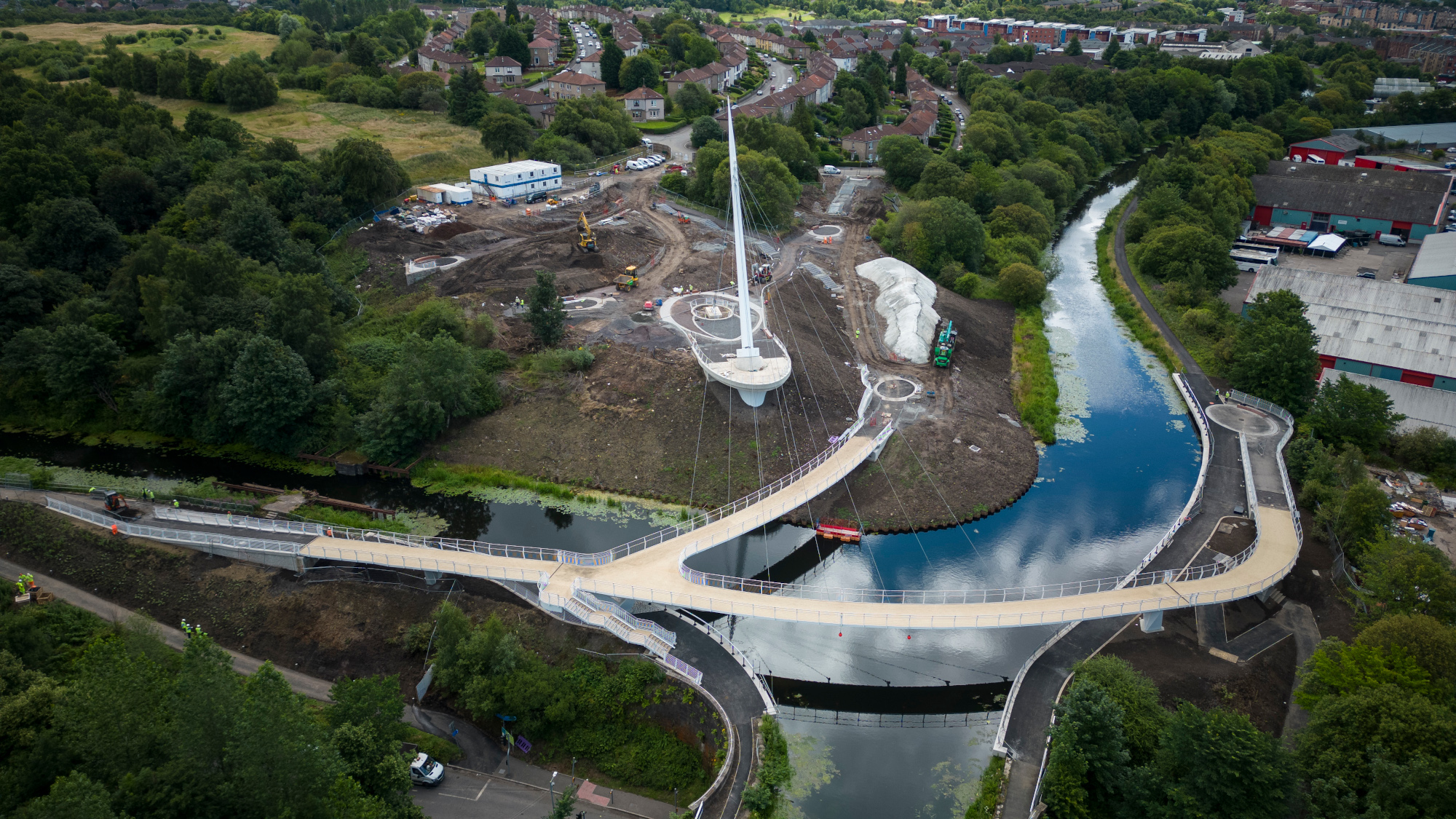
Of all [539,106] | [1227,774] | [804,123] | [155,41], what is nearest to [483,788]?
[1227,774]

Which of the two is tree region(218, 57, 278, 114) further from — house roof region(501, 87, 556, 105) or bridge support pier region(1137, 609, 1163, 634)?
bridge support pier region(1137, 609, 1163, 634)

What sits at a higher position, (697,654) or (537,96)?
(537,96)

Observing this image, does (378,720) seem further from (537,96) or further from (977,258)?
(537,96)

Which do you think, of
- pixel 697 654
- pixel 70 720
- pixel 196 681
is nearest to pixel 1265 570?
pixel 697 654

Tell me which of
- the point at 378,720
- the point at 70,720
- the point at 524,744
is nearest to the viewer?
the point at 70,720

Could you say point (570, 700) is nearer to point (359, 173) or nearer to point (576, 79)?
point (359, 173)
